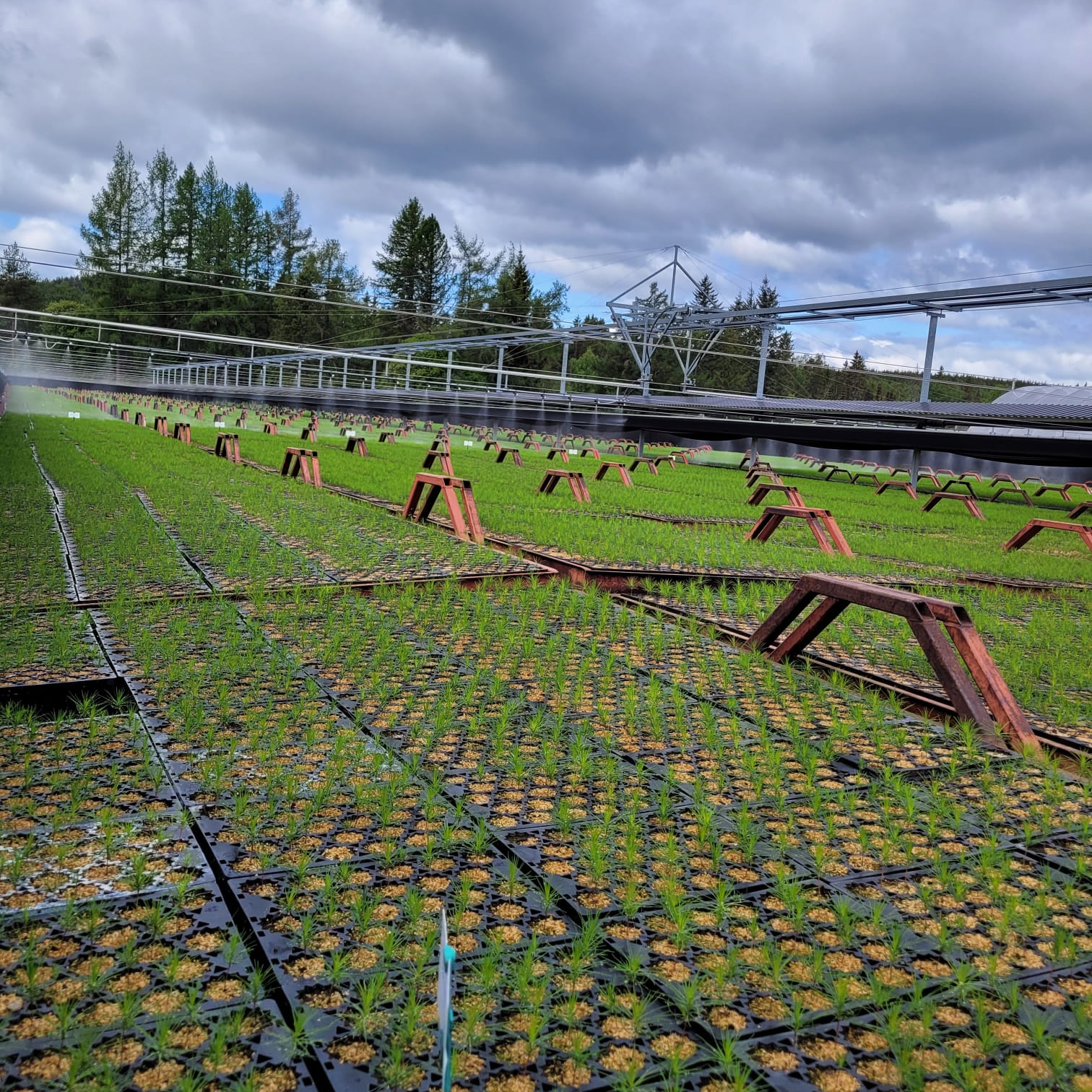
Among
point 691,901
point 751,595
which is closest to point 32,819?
point 691,901

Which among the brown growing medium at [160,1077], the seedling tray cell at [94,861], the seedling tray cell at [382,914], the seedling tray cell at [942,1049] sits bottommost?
the seedling tray cell at [94,861]

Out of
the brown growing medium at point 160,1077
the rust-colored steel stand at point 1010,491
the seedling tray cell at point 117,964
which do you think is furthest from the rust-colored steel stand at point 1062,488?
the brown growing medium at point 160,1077

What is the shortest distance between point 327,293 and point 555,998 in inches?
2551

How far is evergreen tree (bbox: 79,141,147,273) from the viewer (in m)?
58.5

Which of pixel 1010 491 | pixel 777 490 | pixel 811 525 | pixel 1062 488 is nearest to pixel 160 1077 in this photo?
pixel 811 525

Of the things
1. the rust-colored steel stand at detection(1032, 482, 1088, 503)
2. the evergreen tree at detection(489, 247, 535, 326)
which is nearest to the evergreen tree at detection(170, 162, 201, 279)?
the evergreen tree at detection(489, 247, 535, 326)

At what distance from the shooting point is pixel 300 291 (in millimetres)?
62688

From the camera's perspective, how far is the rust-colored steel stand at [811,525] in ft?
32.4

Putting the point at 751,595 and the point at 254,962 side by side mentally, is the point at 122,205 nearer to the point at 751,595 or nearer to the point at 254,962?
the point at 751,595

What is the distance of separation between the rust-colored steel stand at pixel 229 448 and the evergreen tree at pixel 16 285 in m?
41.5

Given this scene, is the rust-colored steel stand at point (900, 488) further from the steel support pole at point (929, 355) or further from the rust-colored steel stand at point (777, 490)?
the rust-colored steel stand at point (777, 490)

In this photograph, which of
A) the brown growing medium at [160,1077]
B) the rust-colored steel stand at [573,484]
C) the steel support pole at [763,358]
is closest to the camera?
the brown growing medium at [160,1077]

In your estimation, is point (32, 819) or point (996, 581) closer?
point (32, 819)

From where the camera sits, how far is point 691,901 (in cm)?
257
